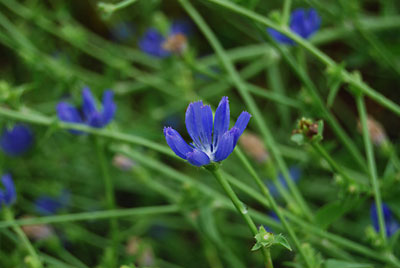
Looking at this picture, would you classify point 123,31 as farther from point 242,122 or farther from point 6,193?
point 242,122

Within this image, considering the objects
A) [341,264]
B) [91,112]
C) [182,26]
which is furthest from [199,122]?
[182,26]

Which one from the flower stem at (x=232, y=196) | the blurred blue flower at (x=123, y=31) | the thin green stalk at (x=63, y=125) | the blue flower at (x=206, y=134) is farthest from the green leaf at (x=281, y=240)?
the blurred blue flower at (x=123, y=31)

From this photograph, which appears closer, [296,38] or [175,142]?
[175,142]

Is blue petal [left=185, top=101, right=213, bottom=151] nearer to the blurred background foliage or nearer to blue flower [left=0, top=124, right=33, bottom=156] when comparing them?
the blurred background foliage

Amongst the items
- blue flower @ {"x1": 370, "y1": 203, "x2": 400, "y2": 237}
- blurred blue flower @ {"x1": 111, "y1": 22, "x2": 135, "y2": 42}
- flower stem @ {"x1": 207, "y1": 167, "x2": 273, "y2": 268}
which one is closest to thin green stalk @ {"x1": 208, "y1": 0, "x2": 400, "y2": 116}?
blue flower @ {"x1": 370, "y1": 203, "x2": 400, "y2": 237}

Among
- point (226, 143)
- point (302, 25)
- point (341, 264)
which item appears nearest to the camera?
point (226, 143)

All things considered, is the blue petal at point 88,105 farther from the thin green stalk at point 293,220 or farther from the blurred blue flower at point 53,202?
the blurred blue flower at point 53,202
